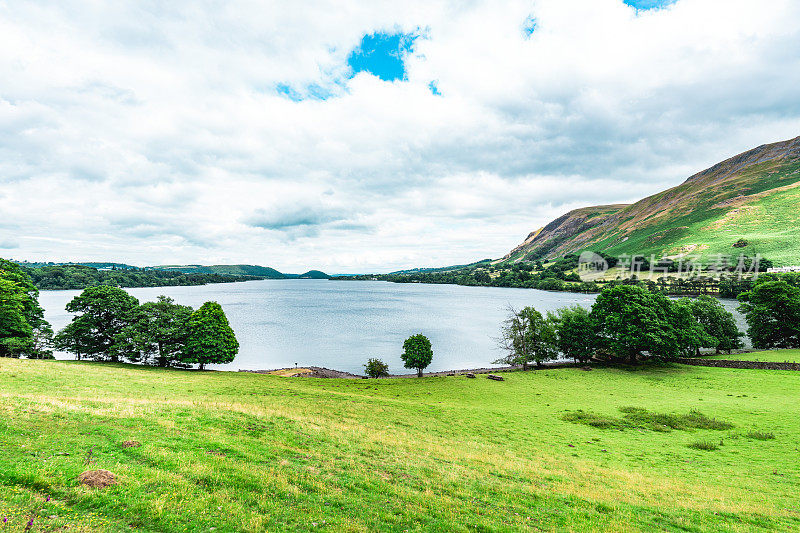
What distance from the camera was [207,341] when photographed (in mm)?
53812

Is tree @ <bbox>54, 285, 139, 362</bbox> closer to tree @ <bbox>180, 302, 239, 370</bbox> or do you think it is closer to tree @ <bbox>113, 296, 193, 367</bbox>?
tree @ <bbox>113, 296, 193, 367</bbox>

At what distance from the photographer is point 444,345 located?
94.0m

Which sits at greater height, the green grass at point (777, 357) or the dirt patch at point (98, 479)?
the dirt patch at point (98, 479)

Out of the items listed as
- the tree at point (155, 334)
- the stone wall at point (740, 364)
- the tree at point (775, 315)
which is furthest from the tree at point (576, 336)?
the tree at point (155, 334)

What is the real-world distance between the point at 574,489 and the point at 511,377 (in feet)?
131

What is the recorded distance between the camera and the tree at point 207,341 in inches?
2122

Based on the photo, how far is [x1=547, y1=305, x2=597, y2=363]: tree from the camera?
61.5 m

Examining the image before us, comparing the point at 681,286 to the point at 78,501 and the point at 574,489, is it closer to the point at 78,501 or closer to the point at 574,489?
the point at 574,489

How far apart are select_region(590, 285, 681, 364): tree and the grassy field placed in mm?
21066

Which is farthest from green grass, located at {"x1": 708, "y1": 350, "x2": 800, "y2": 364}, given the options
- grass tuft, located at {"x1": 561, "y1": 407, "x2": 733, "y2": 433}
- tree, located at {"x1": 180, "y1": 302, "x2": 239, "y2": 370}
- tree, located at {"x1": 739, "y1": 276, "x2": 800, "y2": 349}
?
tree, located at {"x1": 180, "y1": 302, "x2": 239, "y2": 370}

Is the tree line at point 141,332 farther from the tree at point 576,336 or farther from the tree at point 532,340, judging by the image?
the tree at point 576,336

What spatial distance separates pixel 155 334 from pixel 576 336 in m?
74.0

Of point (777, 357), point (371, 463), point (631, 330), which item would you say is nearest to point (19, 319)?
point (371, 463)

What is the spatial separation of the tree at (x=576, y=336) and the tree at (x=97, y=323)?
76696mm
